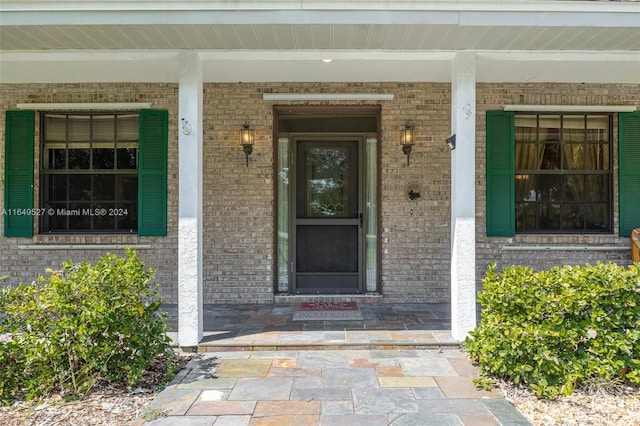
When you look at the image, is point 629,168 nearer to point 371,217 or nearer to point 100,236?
point 371,217

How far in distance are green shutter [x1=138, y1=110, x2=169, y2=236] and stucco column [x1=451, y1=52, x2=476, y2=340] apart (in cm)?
351

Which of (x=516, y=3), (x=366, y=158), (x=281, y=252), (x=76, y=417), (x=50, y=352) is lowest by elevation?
(x=76, y=417)

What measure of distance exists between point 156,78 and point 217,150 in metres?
1.09

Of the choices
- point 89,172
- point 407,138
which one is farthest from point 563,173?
point 89,172

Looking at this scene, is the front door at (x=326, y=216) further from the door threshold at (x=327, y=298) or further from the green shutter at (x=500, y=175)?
the green shutter at (x=500, y=175)

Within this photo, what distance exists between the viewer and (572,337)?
9.65 ft

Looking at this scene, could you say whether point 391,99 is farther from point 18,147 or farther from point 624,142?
point 18,147

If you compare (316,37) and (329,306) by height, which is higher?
(316,37)

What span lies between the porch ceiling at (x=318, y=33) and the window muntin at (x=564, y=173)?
1173 millimetres

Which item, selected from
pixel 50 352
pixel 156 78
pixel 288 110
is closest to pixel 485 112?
pixel 288 110

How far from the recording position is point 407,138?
17.6 feet

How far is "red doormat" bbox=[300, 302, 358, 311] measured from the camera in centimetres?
512

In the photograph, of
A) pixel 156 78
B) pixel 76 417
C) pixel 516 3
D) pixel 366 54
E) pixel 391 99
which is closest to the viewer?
pixel 76 417

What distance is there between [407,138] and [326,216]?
1.44 metres
